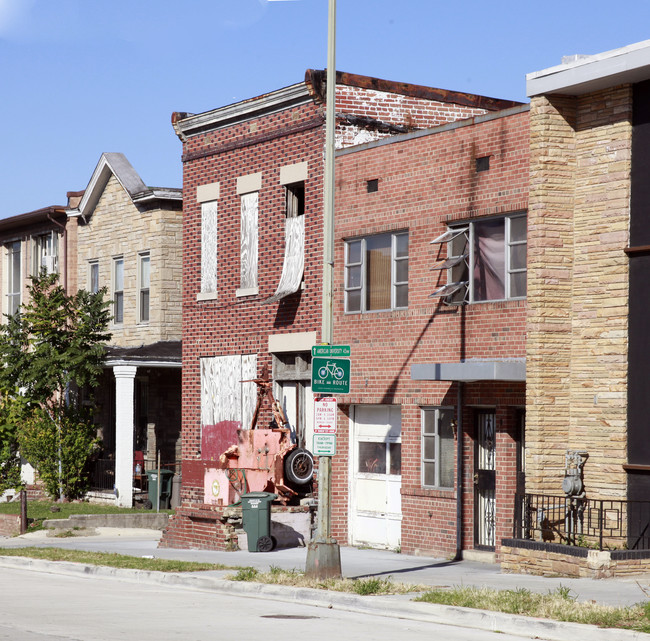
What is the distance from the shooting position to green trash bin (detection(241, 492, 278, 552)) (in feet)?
69.5

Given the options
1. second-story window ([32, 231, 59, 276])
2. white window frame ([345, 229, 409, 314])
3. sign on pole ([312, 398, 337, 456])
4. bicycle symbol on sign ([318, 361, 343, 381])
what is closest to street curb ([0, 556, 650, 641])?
sign on pole ([312, 398, 337, 456])

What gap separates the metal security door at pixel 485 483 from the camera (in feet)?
64.8

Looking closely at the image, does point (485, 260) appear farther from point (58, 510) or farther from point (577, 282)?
point (58, 510)

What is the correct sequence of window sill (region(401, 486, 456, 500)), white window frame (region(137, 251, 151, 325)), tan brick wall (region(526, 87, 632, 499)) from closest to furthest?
tan brick wall (region(526, 87, 632, 499)) < window sill (region(401, 486, 456, 500)) < white window frame (region(137, 251, 151, 325))

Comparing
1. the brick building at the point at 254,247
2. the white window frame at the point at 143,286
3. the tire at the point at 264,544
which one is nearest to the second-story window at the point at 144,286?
the white window frame at the point at 143,286

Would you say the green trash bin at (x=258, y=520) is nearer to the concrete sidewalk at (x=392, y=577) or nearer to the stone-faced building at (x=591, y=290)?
the concrete sidewalk at (x=392, y=577)

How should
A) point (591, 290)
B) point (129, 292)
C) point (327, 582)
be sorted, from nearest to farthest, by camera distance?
point (327, 582) < point (591, 290) < point (129, 292)

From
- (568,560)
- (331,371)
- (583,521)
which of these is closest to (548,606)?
(568,560)

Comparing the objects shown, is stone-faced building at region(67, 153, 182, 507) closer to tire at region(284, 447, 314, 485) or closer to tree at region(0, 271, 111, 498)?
tree at region(0, 271, 111, 498)

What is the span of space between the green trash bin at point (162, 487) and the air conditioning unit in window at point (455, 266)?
11.5 meters

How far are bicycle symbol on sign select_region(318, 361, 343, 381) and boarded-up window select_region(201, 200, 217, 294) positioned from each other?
10002mm

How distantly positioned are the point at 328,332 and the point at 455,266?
495 cm

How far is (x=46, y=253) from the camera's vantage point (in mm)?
35469

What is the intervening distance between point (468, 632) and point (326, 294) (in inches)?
208
